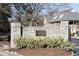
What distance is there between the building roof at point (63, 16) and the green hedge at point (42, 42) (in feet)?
2.01

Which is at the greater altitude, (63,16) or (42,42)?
(63,16)

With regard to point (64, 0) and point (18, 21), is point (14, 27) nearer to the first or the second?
point (18, 21)

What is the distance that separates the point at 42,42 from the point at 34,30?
1.67ft

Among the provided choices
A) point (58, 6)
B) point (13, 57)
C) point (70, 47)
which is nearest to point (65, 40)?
point (70, 47)

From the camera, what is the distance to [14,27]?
10000 mm

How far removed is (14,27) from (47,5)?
1391 mm

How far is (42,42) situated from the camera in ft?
31.9

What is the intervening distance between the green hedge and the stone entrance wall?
6.4 inches

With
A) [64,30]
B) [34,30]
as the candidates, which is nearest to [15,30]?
[34,30]

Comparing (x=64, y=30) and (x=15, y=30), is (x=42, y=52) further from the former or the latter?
(x=15, y=30)

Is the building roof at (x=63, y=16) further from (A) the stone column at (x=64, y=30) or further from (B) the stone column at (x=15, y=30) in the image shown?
(B) the stone column at (x=15, y=30)

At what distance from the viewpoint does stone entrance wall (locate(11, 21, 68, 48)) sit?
31.9 ft

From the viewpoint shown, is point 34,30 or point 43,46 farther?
point 34,30

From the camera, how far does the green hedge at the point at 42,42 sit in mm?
9664
